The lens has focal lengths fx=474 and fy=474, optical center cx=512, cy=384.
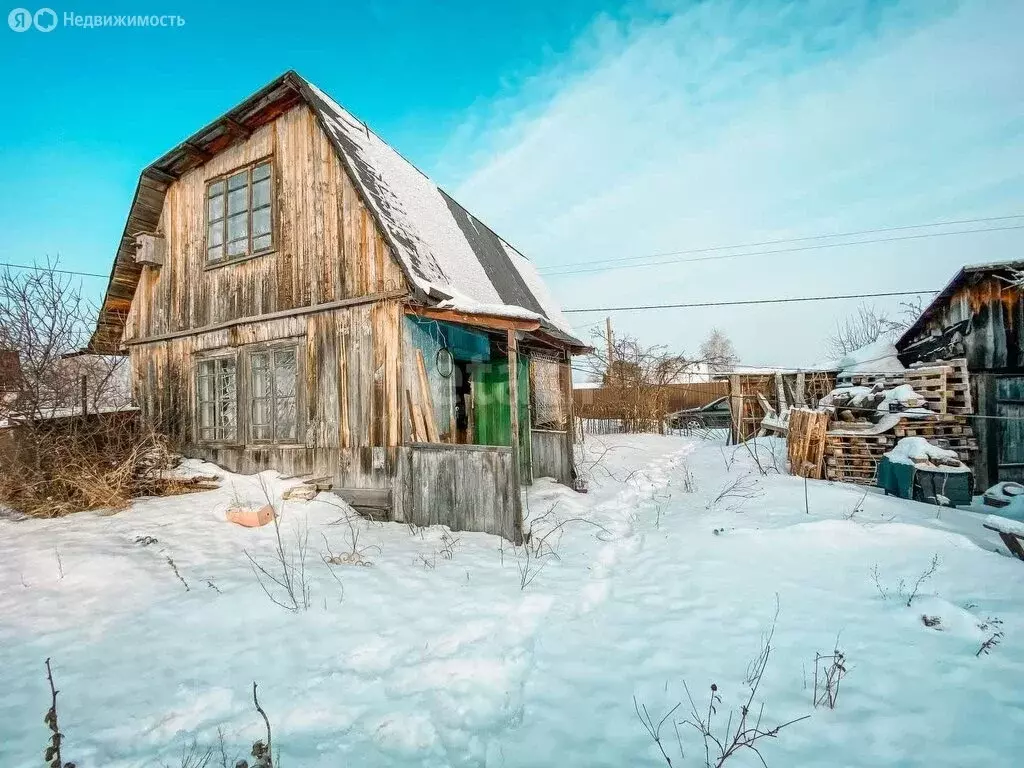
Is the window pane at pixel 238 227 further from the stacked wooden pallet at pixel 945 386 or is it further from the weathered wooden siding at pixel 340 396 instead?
the stacked wooden pallet at pixel 945 386

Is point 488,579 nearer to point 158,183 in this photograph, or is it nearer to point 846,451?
point 846,451

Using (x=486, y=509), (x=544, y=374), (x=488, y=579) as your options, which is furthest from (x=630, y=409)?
(x=488, y=579)

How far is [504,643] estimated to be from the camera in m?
3.29

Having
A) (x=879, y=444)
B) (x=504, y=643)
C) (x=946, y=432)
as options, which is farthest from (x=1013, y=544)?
(x=946, y=432)

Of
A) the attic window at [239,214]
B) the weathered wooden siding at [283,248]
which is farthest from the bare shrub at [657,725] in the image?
the attic window at [239,214]

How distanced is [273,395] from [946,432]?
1235cm

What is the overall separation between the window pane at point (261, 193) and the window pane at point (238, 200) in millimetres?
170

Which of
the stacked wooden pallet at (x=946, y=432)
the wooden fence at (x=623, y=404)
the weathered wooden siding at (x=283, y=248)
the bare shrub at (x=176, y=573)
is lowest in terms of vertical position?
the bare shrub at (x=176, y=573)

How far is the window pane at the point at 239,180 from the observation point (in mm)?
8211

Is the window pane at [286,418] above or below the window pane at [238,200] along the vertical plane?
below

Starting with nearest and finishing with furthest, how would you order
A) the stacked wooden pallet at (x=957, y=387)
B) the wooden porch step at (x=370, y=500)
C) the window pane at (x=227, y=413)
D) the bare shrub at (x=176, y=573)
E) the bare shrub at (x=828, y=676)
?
the bare shrub at (x=828, y=676) < the bare shrub at (x=176, y=573) < the wooden porch step at (x=370, y=500) < the window pane at (x=227, y=413) < the stacked wooden pallet at (x=957, y=387)

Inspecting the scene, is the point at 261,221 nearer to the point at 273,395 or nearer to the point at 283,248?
the point at 283,248

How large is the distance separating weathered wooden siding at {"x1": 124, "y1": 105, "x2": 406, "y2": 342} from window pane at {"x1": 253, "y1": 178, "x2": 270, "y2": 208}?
0.25 m

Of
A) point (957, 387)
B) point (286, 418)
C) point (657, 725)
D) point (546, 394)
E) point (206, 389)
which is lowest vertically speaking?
point (657, 725)
